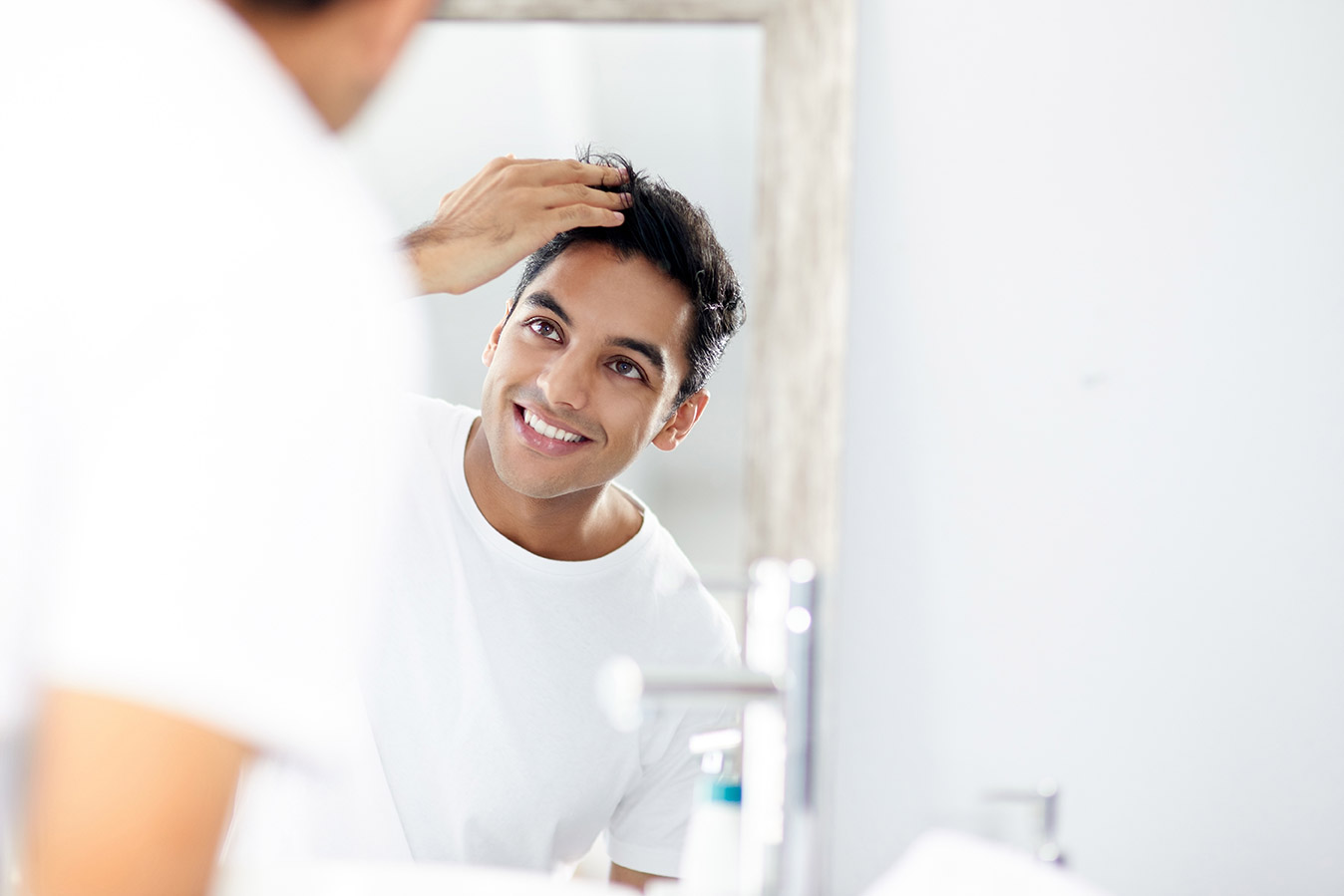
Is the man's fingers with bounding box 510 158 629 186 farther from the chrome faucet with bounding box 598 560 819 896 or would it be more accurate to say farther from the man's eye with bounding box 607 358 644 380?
the chrome faucet with bounding box 598 560 819 896

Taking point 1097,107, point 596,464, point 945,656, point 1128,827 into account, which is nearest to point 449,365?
point 596,464

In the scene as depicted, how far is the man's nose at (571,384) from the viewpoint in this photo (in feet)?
2.79

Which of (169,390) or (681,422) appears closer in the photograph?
(169,390)

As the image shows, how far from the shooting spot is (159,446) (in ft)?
1.31

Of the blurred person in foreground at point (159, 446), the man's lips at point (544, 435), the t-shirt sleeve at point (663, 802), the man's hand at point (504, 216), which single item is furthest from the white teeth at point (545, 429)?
the blurred person in foreground at point (159, 446)

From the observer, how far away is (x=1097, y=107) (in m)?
1.09

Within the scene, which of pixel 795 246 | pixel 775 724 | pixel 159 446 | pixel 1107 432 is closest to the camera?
pixel 159 446

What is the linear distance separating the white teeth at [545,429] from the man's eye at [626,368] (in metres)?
0.06

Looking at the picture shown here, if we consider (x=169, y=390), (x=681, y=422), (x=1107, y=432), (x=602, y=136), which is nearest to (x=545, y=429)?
(x=681, y=422)

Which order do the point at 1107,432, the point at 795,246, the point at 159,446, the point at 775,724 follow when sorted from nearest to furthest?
the point at 159,446 → the point at 775,724 → the point at 795,246 → the point at 1107,432

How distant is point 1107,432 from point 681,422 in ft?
1.56

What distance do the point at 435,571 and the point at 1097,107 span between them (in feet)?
2.63

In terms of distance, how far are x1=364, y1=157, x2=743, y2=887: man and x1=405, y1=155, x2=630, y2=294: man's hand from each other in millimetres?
16

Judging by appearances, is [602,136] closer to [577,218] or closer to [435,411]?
[577,218]
